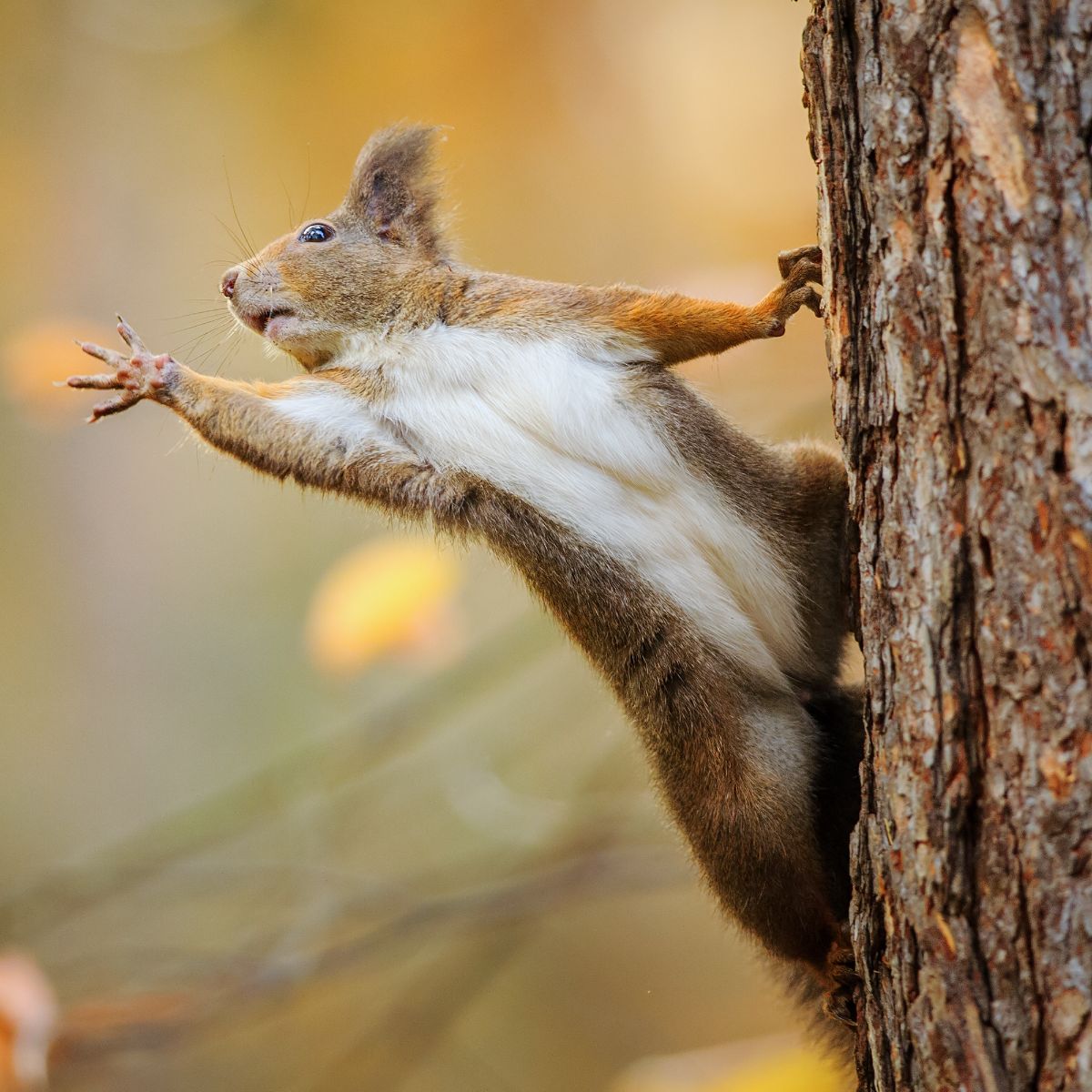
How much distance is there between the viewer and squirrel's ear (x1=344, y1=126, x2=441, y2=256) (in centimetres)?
294

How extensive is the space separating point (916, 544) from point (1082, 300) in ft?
1.31

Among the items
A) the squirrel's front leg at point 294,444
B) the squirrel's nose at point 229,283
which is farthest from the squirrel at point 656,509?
the squirrel's nose at point 229,283

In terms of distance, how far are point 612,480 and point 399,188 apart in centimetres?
113

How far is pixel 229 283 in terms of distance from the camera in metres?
2.85

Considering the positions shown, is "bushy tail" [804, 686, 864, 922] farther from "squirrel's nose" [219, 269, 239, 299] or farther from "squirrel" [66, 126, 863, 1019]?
"squirrel's nose" [219, 269, 239, 299]

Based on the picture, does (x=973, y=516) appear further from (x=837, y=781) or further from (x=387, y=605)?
(x=387, y=605)

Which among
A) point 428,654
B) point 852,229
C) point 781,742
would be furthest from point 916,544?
point 428,654

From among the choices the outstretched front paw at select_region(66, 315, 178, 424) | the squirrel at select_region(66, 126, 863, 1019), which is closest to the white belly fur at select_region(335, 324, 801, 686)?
the squirrel at select_region(66, 126, 863, 1019)

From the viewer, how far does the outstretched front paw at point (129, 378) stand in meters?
2.29

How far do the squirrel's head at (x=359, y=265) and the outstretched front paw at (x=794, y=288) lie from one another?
832 millimetres

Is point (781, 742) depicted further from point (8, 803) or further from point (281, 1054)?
point (8, 803)

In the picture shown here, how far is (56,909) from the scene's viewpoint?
494cm

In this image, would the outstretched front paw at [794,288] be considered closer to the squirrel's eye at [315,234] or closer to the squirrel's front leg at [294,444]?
the squirrel's front leg at [294,444]

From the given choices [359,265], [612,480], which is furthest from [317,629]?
[612,480]
